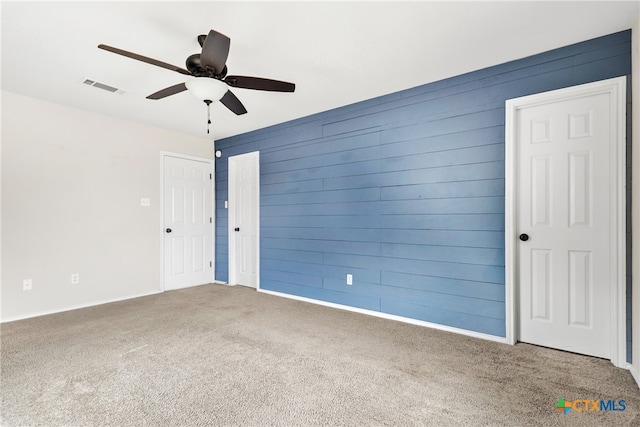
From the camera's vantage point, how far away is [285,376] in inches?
81.9

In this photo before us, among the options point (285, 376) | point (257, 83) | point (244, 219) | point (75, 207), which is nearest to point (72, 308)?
point (75, 207)

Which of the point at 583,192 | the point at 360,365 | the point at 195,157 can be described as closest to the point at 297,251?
the point at 360,365

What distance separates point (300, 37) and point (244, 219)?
3260mm

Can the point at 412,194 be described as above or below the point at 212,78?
below

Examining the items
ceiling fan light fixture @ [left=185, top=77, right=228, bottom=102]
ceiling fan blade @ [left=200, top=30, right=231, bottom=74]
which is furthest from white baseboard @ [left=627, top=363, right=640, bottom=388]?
ceiling fan light fixture @ [left=185, top=77, right=228, bottom=102]

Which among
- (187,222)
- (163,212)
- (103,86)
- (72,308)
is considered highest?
(103,86)

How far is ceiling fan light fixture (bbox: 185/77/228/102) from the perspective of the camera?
216 centimetres

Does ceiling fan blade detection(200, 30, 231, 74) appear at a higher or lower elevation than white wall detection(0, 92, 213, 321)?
higher

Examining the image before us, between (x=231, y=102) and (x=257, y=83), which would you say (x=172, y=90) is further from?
(x=257, y=83)

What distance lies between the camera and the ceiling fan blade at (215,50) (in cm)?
172

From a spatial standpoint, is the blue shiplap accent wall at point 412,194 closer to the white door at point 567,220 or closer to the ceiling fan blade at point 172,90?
the white door at point 567,220

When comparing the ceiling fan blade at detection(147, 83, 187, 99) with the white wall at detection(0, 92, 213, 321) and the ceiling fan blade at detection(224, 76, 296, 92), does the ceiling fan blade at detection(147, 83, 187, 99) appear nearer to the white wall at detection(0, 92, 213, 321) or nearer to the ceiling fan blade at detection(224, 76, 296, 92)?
the ceiling fan blade at detection(224, 76, 296, 92)

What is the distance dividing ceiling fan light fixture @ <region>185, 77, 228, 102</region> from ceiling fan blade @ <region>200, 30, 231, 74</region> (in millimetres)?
128

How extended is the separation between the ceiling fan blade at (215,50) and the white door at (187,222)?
3128 millimetres
